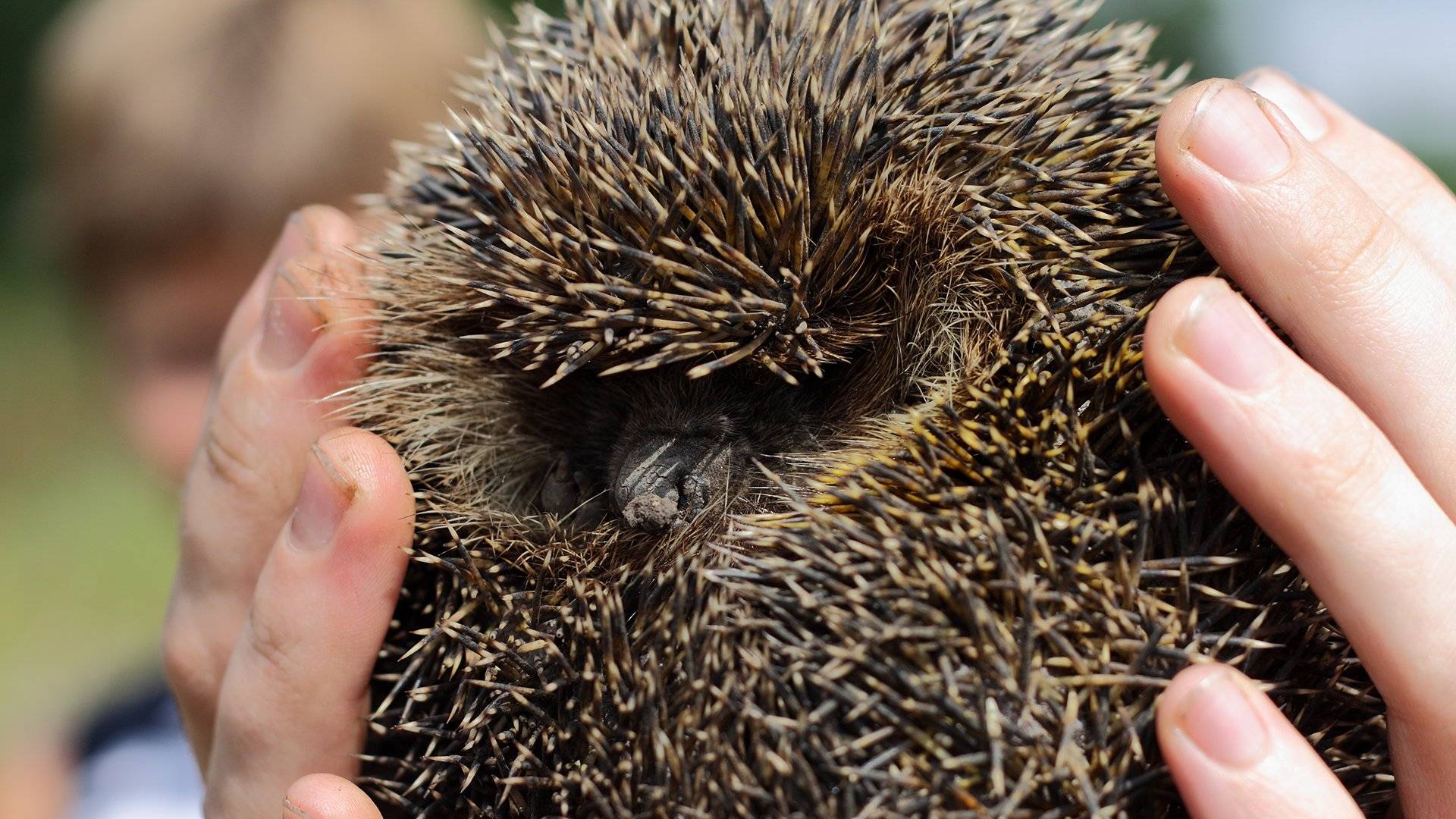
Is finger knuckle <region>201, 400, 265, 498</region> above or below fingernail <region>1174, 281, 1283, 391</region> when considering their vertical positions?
below

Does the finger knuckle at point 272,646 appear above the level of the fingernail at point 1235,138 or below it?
below

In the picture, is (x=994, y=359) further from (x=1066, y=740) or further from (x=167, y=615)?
(x=167, y=615)

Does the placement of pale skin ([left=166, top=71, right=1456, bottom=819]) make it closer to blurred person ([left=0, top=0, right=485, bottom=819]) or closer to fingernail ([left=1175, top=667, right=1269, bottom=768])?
fingernail ([left=1175, top=667, right=1269, bottom=768])

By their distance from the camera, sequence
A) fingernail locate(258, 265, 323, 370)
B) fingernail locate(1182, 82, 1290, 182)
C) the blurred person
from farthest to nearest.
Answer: the blurred person → fingernail locate(258, 265, 323, 370) → fingernail locate(1182, 82, 1290, 182)

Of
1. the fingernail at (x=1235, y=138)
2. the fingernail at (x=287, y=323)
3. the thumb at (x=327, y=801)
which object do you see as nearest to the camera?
the fingernail at (x=1235, y=138)

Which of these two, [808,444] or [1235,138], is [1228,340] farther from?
[808,444]

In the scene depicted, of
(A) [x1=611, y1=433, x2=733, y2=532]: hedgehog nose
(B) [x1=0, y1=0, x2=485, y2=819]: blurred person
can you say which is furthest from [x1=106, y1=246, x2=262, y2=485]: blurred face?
(A) [x1=611, y1=433, x2=733, y2=532]: hedgehog nose

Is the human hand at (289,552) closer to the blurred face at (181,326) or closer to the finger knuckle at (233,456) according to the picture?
the finger knuckle at (233,456)

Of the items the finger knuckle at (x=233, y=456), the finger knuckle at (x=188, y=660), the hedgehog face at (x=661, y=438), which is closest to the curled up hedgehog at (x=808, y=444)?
the hedgehog face at (x=661, y=438)
